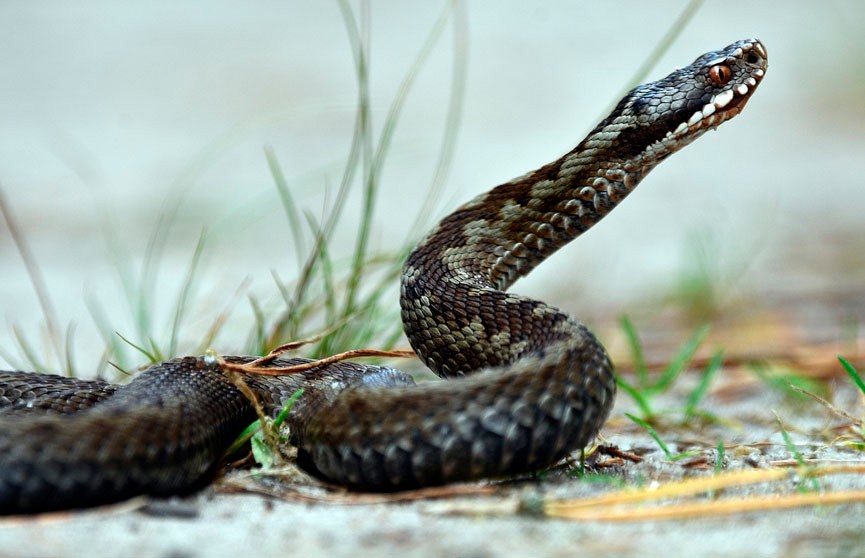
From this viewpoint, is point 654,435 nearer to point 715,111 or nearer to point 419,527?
point 419,527

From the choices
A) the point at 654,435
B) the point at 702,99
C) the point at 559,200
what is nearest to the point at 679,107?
the point at 702,99

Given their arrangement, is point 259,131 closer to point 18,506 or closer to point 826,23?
point 826,23

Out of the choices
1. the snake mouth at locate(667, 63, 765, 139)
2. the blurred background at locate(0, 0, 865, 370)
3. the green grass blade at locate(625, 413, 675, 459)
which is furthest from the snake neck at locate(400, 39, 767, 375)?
the blurred background at locate(0, 0, 865, 370)

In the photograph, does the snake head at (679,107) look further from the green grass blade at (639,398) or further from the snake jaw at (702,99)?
the green grass blade at (639,398)

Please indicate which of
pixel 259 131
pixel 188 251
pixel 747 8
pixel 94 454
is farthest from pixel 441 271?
pixel 747 8

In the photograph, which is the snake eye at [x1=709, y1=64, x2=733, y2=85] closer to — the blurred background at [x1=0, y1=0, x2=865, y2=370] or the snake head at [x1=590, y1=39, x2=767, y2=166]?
the snake head at [x1=590, y1=39, x2=767, y2=166]

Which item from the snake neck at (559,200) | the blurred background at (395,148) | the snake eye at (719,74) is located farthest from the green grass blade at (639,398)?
the blurred background at (395,148)

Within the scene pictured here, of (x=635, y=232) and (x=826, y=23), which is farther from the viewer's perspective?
(x=826, y=23)
